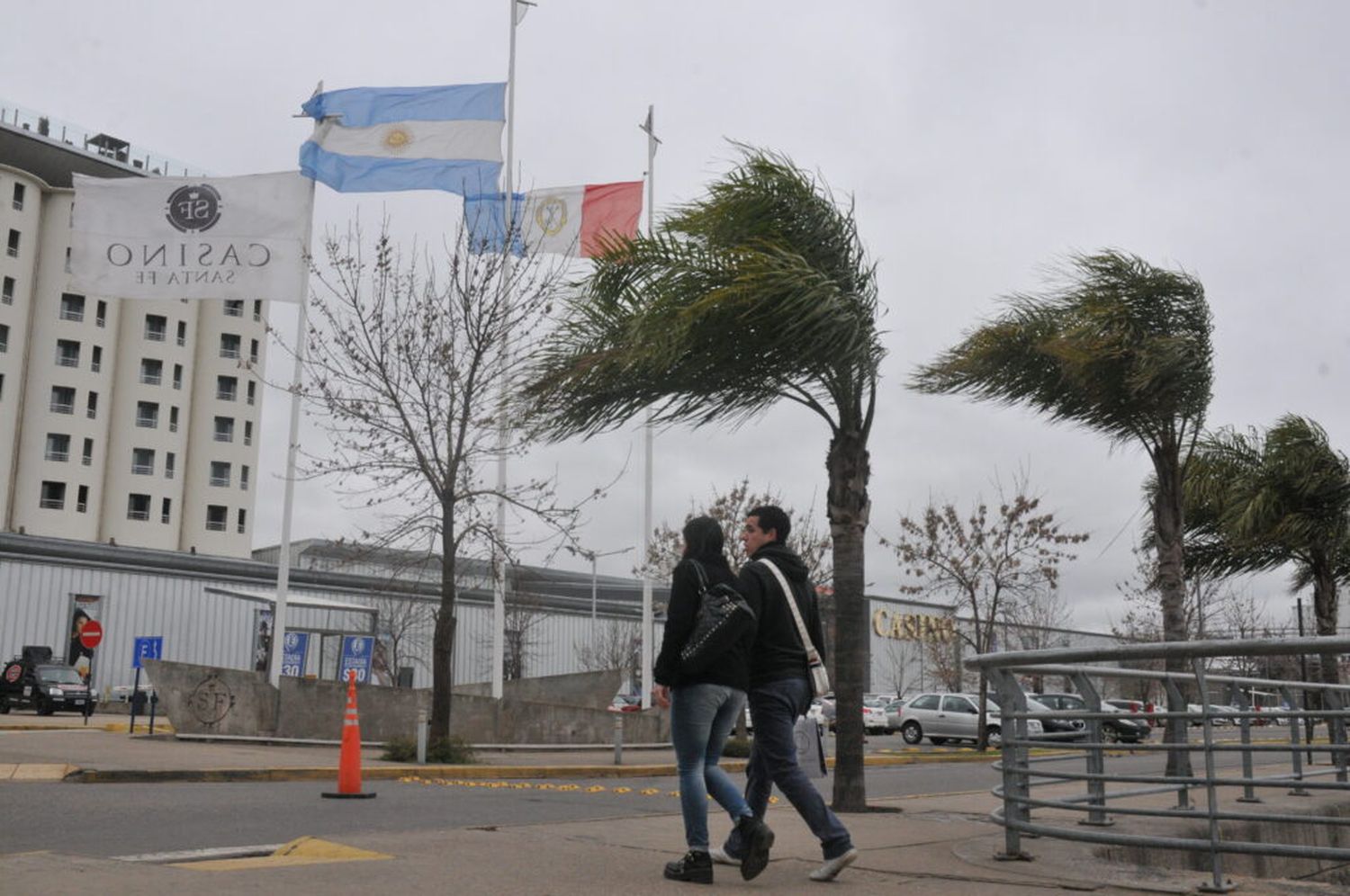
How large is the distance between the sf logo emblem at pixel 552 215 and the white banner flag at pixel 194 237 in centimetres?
415

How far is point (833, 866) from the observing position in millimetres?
6363

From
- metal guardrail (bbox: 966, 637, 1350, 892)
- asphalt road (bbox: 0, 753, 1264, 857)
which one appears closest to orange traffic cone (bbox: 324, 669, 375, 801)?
asphalt road (bbox: 0, 753, 1264, 857)

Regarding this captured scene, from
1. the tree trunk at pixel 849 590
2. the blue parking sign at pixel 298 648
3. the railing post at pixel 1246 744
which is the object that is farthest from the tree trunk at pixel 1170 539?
the blue parking sign at pixel 298 648

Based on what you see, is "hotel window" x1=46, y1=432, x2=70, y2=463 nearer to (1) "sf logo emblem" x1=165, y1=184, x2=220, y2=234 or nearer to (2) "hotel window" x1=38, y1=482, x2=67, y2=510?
(2) "hotel window" x1=38, y1=482, x2=67, y2=510

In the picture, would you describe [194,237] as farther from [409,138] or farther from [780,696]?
[780,696]

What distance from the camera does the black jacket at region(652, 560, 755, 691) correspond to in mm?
6406

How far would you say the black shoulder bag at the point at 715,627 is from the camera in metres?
6.32

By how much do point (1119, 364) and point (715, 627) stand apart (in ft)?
25.1

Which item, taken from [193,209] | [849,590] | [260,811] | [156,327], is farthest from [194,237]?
[156,327]

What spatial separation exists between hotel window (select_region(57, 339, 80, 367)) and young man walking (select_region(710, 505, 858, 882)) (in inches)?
2989

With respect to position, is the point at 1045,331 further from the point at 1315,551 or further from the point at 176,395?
the point at 176,395

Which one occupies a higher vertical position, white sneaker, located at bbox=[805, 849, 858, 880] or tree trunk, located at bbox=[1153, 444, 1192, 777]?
tree trunk, located at bbox=[1153, 444, 1192, 777]

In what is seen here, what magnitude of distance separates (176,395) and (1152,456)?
7457 cm

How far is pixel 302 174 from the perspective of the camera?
2352 centimetres
